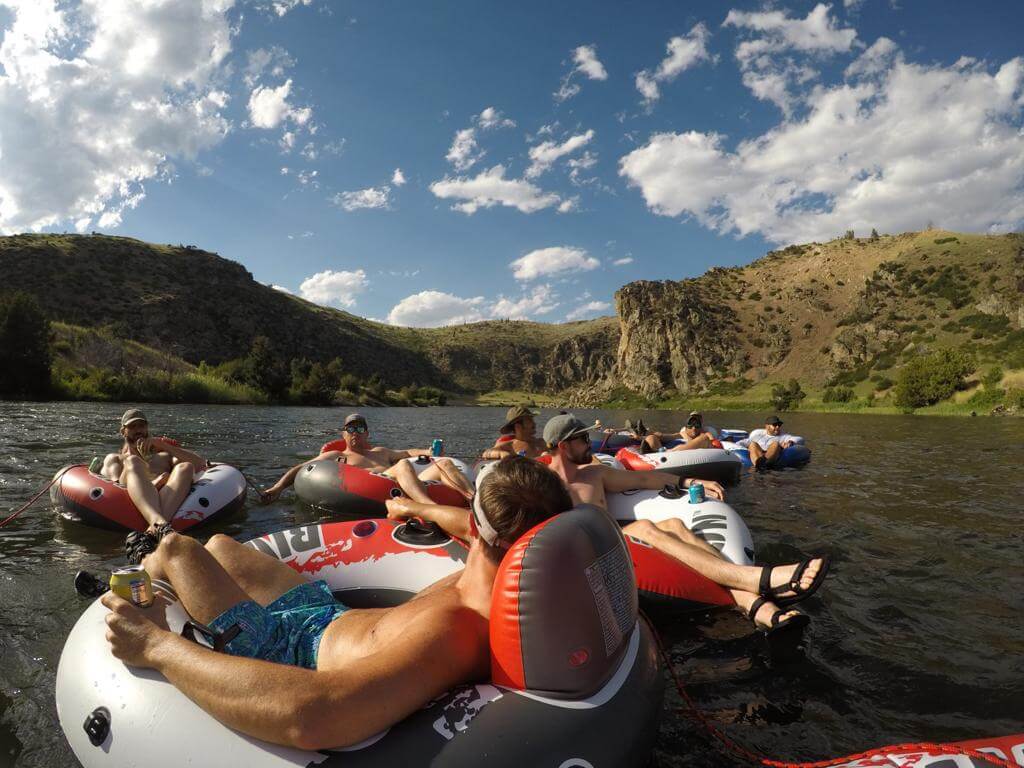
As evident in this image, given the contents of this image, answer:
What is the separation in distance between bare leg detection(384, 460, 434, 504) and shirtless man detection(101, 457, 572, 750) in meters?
3.22

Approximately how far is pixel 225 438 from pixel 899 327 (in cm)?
4989

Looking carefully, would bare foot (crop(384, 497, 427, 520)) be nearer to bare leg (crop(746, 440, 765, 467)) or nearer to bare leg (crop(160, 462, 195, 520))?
bare leg (crop(160, 462, 195, 520))

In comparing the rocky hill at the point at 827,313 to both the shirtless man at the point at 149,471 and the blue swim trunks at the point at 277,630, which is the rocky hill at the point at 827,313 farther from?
the blue swim trunks at the point at 277,630

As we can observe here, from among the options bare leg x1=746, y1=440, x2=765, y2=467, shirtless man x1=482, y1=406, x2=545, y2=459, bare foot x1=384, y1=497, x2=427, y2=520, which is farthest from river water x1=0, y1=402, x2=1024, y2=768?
shirtless man x1=482, y1=406, x2=545, y2=459

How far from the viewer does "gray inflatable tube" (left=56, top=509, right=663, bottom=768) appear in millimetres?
1920

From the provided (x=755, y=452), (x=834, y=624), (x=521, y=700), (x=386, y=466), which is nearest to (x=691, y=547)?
(x=834, y=624)

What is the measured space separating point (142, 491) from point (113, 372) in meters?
32.3

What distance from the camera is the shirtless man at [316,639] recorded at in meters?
1.81

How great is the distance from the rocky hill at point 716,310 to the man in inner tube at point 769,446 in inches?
1085

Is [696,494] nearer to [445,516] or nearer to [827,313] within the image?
[445,516]

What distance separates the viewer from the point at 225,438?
55.1ft

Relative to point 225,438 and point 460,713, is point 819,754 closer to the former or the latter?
point 460,713

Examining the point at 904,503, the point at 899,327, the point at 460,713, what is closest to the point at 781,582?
the point at 460,713

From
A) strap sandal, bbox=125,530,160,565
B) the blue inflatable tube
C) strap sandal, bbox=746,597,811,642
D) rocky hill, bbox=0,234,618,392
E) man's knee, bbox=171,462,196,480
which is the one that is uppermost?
rocky hill, bbox=0,234,618,392
